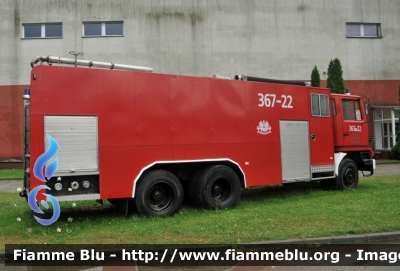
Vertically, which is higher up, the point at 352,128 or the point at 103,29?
the point at 103,29

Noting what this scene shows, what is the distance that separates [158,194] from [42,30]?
2077 cm

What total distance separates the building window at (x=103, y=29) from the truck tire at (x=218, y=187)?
18.6m

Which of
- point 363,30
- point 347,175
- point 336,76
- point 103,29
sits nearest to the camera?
point 347,175

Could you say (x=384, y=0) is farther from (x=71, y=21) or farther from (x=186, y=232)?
(x=186, y=232)

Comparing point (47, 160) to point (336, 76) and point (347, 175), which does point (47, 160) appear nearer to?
point (347, 175)

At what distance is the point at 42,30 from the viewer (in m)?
24.7

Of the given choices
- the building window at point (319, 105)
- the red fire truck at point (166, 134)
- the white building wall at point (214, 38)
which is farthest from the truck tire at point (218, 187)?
the white building wall at point (214, 38)

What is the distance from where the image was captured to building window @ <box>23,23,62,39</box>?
970 inches

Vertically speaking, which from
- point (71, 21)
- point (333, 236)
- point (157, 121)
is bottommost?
point (333, 236)

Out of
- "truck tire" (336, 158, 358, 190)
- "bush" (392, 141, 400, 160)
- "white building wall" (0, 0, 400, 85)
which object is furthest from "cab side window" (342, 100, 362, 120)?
"bush" (392, 141, 400, 160)

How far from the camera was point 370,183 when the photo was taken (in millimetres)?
12914

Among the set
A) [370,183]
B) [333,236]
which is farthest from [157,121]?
[370,183]

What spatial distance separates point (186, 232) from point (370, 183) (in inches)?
344

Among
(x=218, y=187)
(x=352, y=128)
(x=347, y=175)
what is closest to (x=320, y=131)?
(x=352, y=128)
